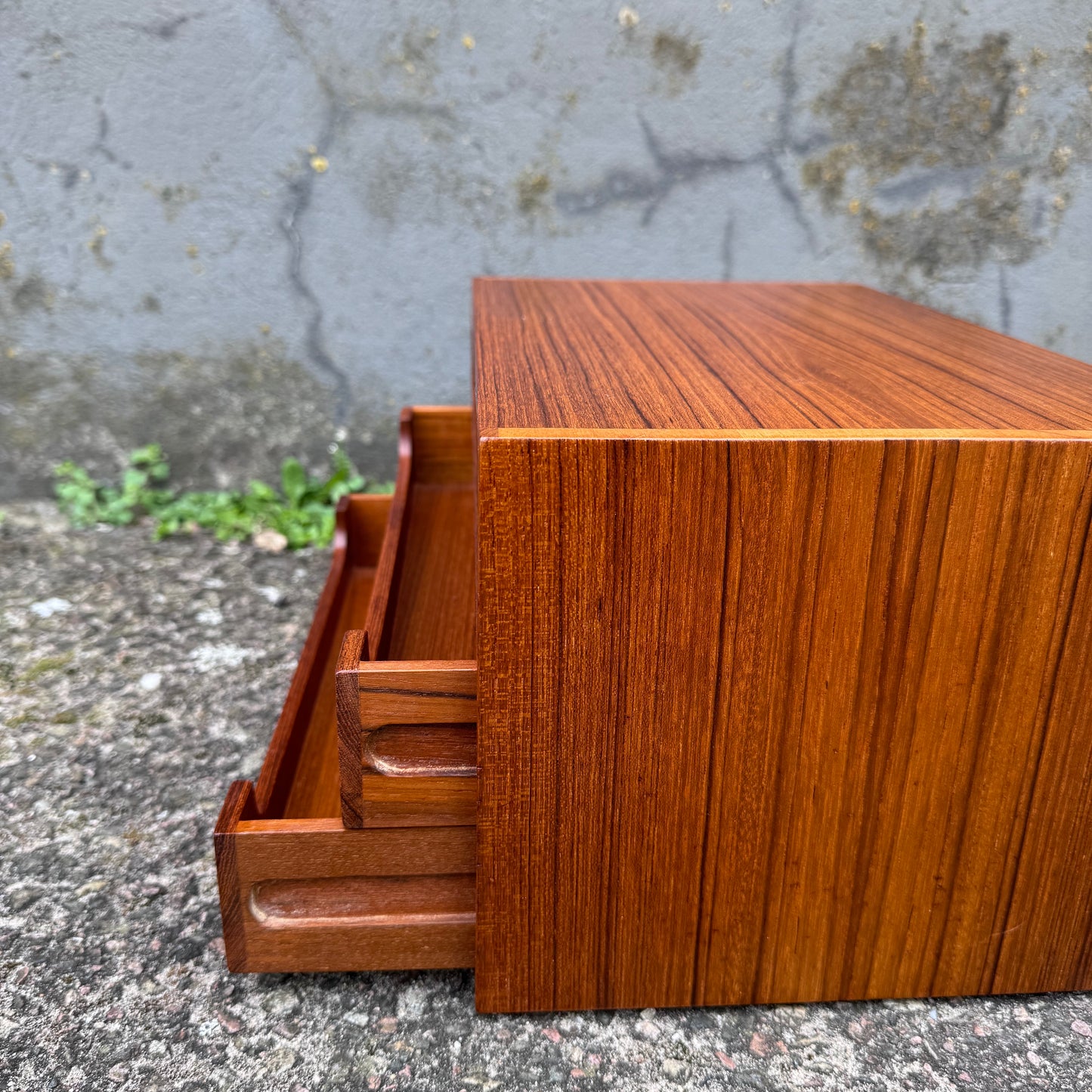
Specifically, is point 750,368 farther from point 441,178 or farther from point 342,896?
point 441,178

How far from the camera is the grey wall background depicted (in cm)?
208

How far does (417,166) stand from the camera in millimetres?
2166

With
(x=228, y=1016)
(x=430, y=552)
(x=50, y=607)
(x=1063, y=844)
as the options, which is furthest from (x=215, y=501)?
(x=1063, y=844)

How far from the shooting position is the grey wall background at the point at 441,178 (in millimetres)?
2082

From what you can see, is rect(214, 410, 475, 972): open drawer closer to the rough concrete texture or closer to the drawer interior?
the rough concrete texture

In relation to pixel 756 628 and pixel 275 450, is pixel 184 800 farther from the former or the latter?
pixel 275 450

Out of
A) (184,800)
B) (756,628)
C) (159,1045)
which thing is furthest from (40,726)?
(756,628)

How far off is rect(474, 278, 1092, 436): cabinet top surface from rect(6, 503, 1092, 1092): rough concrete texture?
62 cm

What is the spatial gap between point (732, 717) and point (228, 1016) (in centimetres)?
62

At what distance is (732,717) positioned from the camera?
0.87 m

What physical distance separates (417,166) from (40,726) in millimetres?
1426

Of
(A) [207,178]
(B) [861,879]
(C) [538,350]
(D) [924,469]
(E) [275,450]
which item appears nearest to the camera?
(D) [924,469]

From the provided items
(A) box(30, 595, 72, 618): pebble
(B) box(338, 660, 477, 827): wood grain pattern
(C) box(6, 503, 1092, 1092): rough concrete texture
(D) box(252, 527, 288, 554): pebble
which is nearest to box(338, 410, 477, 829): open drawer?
(B) box(338, 660, 477, 827): wood grain pattern

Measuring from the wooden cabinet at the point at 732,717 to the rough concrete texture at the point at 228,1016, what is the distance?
0.04 m
